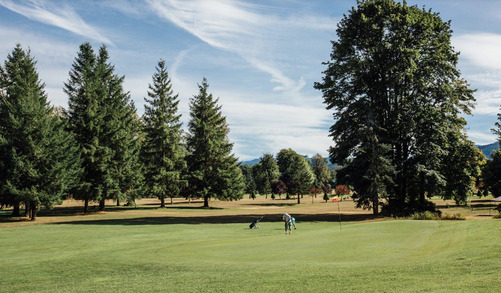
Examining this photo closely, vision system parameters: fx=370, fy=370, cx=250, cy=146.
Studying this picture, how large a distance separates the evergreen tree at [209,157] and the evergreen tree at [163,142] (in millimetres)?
2961

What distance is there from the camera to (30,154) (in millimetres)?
39156

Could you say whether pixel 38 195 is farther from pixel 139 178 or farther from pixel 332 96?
pixel 332 96

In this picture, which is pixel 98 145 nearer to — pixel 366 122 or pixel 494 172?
pixel 366 122

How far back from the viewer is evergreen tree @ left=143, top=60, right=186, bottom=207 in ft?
199

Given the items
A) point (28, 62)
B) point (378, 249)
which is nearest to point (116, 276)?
point (378, 249)

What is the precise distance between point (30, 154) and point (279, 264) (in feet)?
115

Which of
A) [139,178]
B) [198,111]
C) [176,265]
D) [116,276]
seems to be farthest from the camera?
[198,111]

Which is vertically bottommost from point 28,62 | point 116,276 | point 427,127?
point 116,276

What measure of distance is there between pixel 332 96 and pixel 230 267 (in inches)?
1241

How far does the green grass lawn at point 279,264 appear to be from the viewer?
10.4 meters

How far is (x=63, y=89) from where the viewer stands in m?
51.0

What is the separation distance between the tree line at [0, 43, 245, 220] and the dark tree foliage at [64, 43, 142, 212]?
130 mm

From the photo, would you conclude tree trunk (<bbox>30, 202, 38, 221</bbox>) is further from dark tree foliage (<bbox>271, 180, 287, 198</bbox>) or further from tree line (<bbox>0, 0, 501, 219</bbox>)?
dark tree foliage (<bbox>271, 180, 287, 198</bbox>)

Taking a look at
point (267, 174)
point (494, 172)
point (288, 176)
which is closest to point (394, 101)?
point (494, 172)
